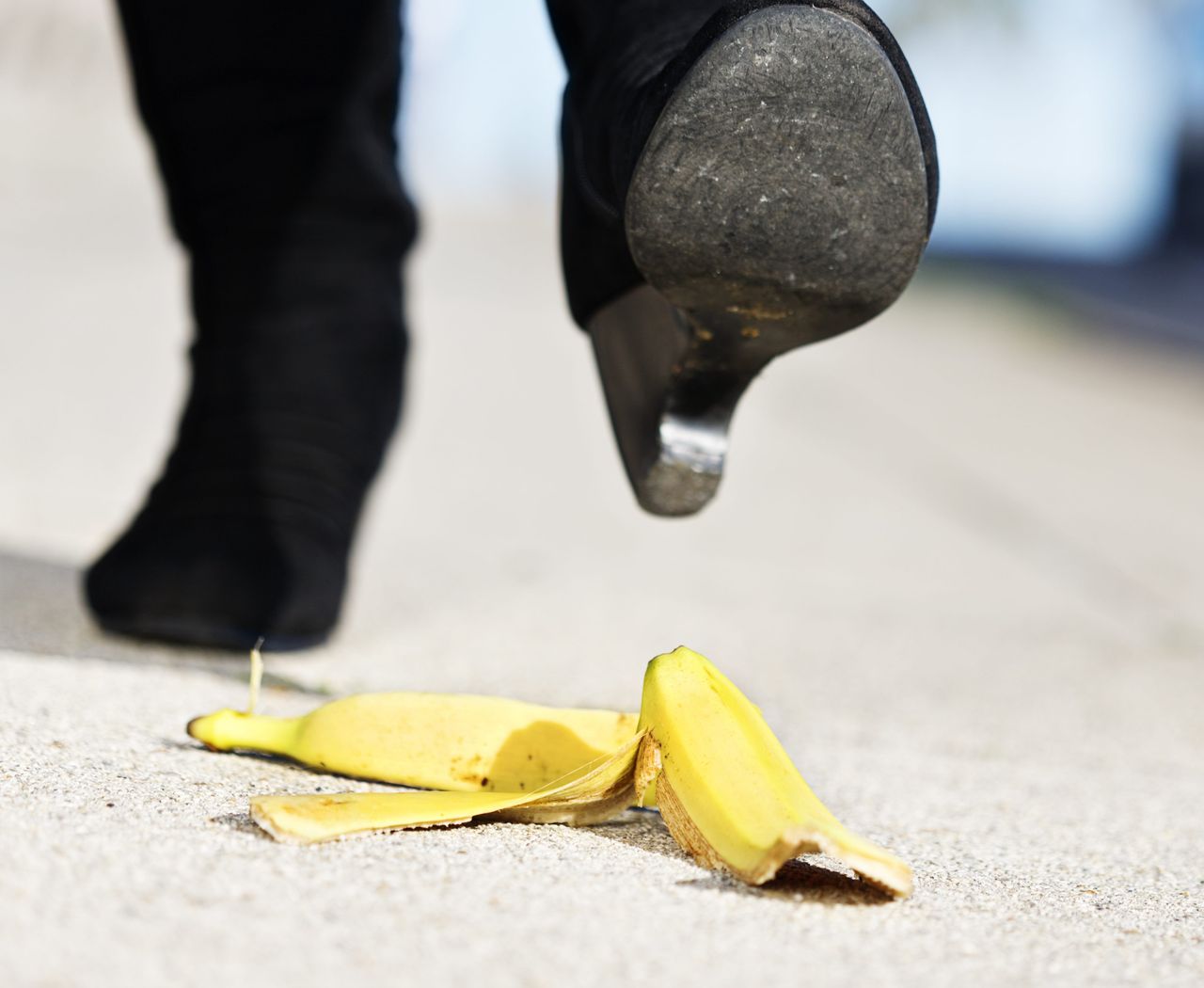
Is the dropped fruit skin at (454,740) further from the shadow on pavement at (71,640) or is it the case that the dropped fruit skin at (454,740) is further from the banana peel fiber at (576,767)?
the shadow on pavement at (71,640)

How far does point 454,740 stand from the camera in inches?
34.3

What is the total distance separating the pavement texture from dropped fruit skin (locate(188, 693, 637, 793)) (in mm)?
34

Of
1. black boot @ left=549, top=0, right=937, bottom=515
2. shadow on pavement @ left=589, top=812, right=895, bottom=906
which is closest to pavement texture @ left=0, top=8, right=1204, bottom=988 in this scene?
shadow on pavement @ left=589, top=812, right=895, bottom=906

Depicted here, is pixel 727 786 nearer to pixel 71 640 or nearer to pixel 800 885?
pixel 800 885

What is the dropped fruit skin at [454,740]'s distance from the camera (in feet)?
2.85

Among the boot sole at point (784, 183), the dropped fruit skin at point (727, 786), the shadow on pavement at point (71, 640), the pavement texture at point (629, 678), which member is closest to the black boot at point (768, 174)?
the boot sole at point (784, 183)

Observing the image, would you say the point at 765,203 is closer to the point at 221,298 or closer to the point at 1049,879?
the point at 1049,879

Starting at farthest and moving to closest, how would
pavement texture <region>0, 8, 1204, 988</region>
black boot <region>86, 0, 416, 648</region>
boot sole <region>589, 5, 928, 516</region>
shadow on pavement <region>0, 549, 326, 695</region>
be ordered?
black boot <region>86, 0, 416, 648</region>, shadow on pavement <region>0, 549, 326, 695</region>, boot sole <region>589, 5, 928, 516</region>, pavement texture <region>0, 8, 1204, 988</region>

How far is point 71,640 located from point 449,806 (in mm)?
691

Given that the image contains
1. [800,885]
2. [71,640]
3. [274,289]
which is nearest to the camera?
[800,885]

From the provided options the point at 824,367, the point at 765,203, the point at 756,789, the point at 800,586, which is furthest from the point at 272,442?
the point at 824,367

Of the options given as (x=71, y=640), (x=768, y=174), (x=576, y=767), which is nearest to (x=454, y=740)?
(x=576, y=767)

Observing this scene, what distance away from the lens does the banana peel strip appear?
71 cm

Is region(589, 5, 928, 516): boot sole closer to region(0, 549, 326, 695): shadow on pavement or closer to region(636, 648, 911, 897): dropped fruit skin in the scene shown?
region(636, 648, 911, 897): dropped fruit skin
